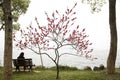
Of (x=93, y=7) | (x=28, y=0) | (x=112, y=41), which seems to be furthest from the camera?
(x=28, y=0)

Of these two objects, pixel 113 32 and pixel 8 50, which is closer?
pixel 8 50

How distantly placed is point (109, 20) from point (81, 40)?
3.00m

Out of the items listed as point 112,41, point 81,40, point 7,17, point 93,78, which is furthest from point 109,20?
point 7,17

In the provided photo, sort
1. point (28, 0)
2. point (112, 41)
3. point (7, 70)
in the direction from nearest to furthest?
point (7, 70) → point (112, 41) → point (28, 0)

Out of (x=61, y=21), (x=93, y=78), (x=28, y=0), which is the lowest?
(x=93, y=78)

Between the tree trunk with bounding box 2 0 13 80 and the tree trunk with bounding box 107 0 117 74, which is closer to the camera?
the tree trunk with bounding box 2 0 13 80

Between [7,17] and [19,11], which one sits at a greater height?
[19,11]

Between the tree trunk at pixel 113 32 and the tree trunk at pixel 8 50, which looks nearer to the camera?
the tree trunk at pixel 8 50

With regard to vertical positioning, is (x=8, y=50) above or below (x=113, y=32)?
below

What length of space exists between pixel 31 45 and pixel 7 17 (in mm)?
9567

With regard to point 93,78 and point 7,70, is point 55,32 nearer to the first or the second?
point 93,78

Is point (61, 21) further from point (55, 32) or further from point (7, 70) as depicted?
point (7, 70)

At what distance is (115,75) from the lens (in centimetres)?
2028

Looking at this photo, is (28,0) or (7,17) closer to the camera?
(7,17)
